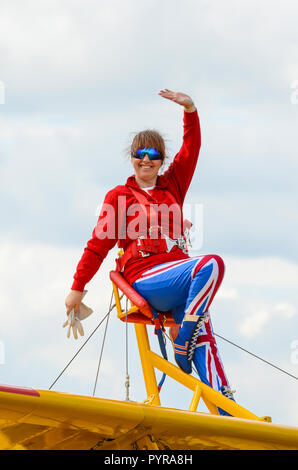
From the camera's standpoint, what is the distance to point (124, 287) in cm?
629

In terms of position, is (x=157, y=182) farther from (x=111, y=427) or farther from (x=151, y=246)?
(x=111, y=427)

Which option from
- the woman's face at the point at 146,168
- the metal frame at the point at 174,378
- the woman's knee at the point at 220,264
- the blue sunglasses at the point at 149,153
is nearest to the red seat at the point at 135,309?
the metal frame at the point at 174,378

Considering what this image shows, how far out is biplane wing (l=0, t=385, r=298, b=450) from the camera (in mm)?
4023

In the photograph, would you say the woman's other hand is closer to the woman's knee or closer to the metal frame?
the metal frame

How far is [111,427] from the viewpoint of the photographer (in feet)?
14.1

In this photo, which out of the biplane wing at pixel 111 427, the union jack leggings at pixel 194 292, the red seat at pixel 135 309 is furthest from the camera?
the red seat at pixel 135 309

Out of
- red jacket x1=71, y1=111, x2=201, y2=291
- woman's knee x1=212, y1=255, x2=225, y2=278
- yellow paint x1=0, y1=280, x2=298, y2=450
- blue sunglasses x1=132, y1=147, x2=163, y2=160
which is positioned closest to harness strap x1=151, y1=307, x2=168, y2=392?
red jacket x1=71, y1=111, x2=201, y2=291

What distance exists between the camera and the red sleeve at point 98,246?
20.5 feet

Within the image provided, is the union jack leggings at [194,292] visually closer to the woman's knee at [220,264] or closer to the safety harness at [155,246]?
the woman's knee at [220,264]

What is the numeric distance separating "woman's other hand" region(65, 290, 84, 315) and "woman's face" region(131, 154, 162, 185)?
1045 mm
